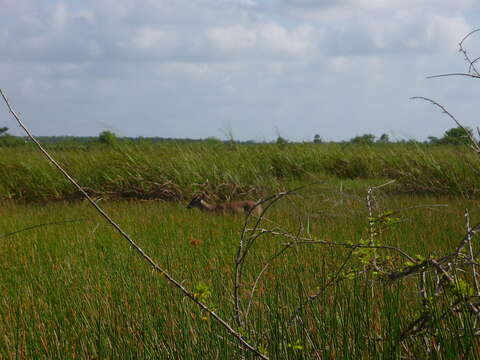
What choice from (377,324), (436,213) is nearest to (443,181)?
(436,213)

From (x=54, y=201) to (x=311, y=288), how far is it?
831 centimetres

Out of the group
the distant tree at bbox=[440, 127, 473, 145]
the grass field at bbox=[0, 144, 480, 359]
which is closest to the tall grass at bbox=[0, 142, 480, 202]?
the grass field at bbox=[0, 144, 480, 359]

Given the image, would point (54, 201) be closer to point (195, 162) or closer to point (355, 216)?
point (195, 162)

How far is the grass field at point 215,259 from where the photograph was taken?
2.66 m

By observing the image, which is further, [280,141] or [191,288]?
[280,141]

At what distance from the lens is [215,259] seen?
493 centimetres

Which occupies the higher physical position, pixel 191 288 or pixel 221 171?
pixel 221 171

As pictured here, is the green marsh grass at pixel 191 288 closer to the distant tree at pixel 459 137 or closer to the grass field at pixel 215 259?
the grass field at pixel 215 259

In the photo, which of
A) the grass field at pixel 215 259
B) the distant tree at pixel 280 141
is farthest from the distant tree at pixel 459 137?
the distant tree at pixel 280 141

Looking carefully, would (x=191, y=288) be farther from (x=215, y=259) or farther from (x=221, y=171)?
(x=221, y=171)

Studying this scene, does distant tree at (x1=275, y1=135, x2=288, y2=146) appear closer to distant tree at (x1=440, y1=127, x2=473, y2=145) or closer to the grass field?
the grass field

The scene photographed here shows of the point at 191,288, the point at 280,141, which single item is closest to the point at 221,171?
the point at 280,141

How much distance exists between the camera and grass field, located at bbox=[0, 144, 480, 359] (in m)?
2.66

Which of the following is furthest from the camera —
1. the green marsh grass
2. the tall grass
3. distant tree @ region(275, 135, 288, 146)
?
distant tree @ region(275, 135, 288, 146)
